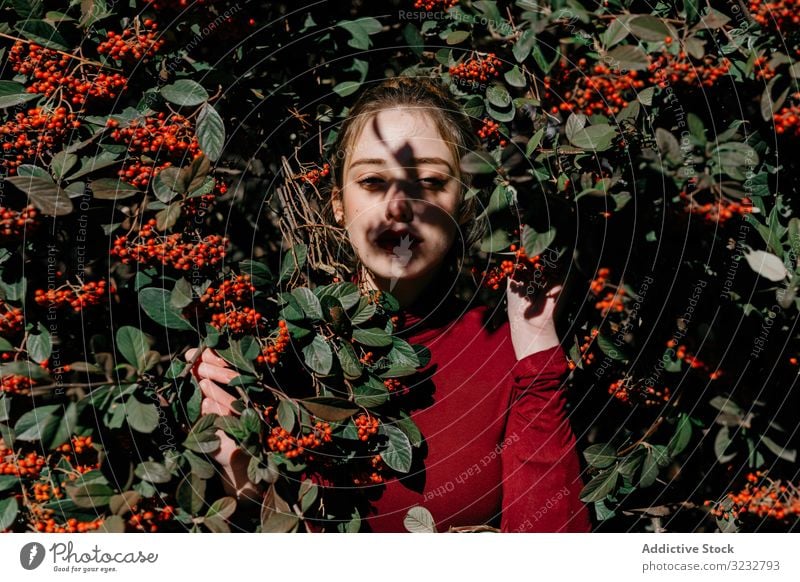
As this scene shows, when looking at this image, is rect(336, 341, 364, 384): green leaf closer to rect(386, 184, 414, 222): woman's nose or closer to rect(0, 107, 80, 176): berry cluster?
rect(386, 184, 414, 222): woman's nose

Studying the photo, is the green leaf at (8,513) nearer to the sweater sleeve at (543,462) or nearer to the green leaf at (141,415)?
the green leaf at (141,415)

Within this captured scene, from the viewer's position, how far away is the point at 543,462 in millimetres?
2195

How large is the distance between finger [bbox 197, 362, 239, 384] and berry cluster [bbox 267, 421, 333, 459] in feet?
0.75

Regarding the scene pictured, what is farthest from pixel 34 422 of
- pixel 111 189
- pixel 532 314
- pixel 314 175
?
pixel 532 314

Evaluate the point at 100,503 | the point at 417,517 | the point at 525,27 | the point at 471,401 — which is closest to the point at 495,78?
the point at 525,27

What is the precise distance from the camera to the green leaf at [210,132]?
6.23ft

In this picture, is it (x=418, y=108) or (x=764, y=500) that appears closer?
(x=764, y=500)

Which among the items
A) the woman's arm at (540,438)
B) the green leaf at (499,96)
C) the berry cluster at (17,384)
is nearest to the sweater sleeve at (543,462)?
the woman's arm at (540,438)

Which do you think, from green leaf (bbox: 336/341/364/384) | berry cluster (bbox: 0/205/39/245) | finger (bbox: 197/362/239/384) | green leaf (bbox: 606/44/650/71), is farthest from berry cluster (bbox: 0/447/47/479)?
green leaf (bbox: 606/44/650/71)

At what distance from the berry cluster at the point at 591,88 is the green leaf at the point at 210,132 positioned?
1.00 meters

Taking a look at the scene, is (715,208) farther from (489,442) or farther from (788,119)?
(489,442)

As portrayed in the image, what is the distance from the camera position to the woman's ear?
2.41m

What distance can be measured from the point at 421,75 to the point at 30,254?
138cm

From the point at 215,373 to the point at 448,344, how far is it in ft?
2.87
